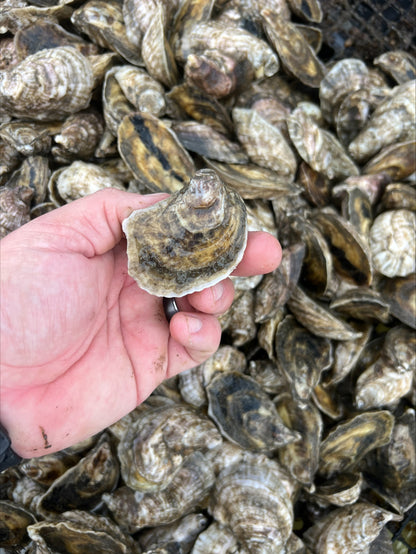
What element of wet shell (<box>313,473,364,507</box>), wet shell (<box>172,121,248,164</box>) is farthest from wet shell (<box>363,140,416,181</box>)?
wet shell (<box>313,473,364,507</box>)

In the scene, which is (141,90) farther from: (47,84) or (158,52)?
(47,84)

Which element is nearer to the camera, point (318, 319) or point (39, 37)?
point (318, 319)

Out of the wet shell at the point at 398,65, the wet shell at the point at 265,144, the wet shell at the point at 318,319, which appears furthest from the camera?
the wet shell at the point at 398,65

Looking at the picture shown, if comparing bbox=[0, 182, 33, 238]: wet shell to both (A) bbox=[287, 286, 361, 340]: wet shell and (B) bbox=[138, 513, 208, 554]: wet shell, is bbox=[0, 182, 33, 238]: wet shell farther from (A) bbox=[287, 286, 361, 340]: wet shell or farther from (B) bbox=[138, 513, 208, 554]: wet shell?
(B) bbox=[138, 513, 208, 554]: wet shell

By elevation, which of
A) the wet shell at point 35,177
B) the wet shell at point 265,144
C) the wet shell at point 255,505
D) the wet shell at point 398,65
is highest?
the wet shell at point 398,65

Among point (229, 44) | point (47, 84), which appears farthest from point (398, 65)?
point (47, 84)

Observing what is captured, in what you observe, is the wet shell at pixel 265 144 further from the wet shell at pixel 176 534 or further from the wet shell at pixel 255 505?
the wet shell at pixel 176 534

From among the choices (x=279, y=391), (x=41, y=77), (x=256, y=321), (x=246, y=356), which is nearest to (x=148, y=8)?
(x=41, y=77)

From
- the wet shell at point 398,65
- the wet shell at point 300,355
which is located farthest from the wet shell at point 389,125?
the wet shell at point 300,355
